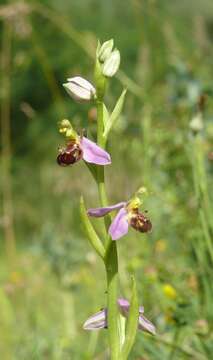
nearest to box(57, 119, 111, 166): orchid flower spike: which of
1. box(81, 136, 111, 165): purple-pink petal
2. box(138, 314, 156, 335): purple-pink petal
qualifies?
box(81, 136, 111, 165): purple-pink petal

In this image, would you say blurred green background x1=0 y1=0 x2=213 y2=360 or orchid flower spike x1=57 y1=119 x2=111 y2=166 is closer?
orchid flower spike x1=57 y1=119 x2=111 y2=166

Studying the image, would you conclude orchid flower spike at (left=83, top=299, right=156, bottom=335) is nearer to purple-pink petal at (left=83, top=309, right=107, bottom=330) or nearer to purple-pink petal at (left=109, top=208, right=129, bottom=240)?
purple-pink petal at (left=83, top=309, right=107, bottom=330)

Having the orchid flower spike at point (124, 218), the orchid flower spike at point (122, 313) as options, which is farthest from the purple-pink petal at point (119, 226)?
the orchid flower spike at point (122, 313)

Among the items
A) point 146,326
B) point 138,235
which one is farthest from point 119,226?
point 138,235

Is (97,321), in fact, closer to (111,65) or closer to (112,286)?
(112,286)

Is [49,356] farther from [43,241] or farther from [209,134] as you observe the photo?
[209,134]

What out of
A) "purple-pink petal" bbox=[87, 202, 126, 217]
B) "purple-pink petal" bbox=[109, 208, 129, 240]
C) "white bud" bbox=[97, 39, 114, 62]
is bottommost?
"purple-pink petal" bbox=[109, 208, 129, 240]
